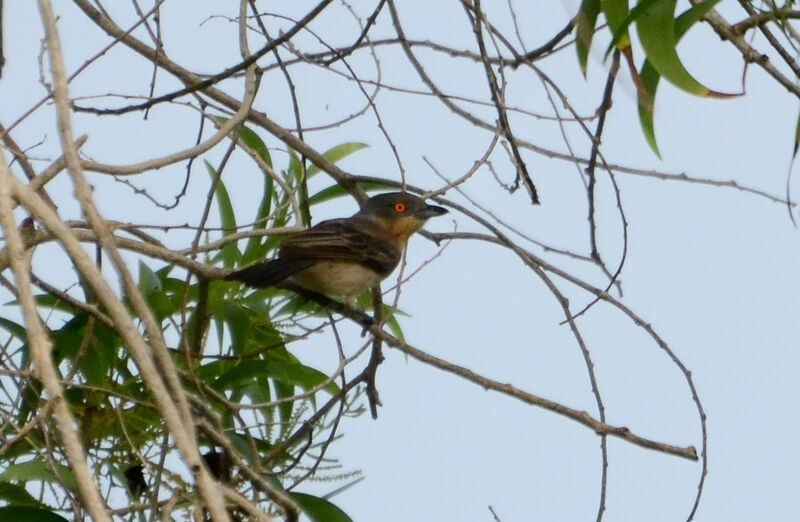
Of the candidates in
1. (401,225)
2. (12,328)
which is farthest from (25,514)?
(401,225)

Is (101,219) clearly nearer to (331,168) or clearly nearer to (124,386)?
(124,386)

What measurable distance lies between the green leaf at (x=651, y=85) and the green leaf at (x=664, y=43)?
0.11 ft

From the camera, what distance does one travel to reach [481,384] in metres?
3.43

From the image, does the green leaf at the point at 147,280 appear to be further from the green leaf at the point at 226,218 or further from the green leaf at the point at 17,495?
the green leaf at the point at 17,495

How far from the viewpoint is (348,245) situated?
18.3 ft

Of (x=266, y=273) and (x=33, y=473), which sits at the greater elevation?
(x=266, y=273)

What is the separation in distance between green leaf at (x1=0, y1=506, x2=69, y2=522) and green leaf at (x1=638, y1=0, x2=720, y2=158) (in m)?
2.08

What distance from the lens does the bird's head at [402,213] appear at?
639 cm

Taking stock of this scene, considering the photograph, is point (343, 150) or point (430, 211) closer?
point (343, 150)

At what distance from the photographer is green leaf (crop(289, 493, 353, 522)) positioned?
3932 mm

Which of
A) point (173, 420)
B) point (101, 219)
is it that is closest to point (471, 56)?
point (101, 219)

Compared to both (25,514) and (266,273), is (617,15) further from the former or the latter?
(25,514)

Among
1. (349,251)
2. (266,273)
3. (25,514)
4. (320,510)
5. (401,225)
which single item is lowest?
(25,514)

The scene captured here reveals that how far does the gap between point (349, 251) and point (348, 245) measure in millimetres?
91
